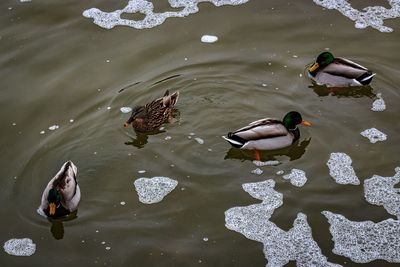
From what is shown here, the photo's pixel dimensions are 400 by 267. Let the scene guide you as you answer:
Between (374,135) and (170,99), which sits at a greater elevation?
(170,99)

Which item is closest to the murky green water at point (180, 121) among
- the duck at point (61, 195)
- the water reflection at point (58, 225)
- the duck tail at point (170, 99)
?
the water reflection at point (58, 225)

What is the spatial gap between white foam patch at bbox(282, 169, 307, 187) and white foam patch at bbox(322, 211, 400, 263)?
536 mm

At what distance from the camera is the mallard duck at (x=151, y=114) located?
27.2 ft

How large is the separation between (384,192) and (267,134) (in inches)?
60.4

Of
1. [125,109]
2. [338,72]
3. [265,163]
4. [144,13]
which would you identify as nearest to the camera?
[265,163]

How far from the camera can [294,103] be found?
875cm

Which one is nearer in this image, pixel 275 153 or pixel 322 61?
pixel 275 153

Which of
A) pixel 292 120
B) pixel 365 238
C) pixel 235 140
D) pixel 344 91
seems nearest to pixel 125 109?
pixel 235 140

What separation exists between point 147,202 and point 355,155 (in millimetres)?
2634

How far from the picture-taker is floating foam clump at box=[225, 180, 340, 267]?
22.1 ft

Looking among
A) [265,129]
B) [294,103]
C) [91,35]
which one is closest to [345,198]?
[265,129]

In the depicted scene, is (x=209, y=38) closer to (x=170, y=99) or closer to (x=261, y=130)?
(x=170, y=99)


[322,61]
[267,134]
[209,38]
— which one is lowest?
[267,134]

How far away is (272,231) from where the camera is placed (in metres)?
7.04
